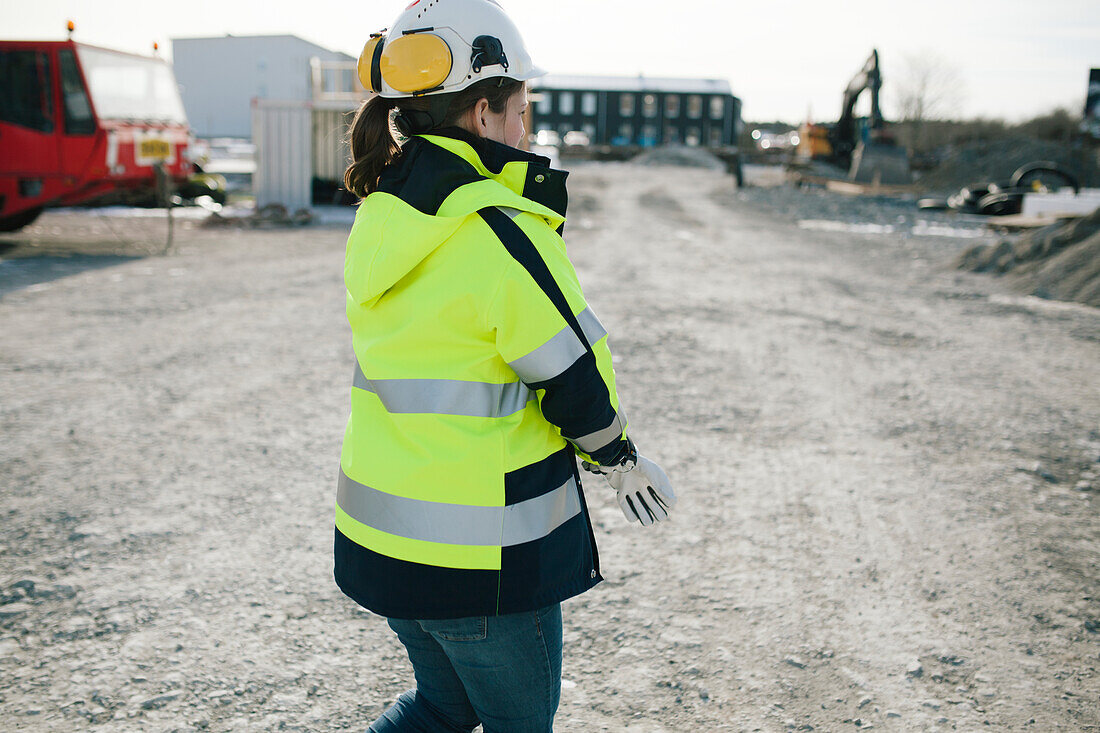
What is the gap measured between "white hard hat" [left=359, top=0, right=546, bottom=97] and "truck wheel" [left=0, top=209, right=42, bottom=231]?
509 inches

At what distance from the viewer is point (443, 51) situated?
1.54 metres

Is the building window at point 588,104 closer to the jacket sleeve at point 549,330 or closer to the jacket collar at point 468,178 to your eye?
the jacket collar at point 468,178

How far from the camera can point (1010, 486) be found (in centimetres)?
431

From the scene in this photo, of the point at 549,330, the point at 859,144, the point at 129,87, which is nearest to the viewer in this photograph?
the point at 549,330

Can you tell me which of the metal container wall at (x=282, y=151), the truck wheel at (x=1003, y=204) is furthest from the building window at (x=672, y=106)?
the metal container wall at (x=282, y=151)

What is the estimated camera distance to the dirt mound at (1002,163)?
32.2 meters

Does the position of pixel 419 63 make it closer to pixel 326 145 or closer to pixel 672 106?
pixel 326 145

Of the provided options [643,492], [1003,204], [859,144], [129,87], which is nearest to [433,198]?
[643,492]

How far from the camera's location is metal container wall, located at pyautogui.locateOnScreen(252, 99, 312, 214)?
17.3 m

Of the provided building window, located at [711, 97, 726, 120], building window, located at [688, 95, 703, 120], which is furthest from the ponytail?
building window, located at [711, 97, 726, 120]

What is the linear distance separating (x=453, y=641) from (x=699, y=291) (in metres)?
8.32

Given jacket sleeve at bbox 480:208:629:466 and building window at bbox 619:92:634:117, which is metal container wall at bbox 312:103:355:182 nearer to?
jacket sleeve at bbox 480:208:629:466

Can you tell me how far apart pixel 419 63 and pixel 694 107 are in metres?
76.2

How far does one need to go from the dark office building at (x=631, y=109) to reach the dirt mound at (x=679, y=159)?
26256mm
